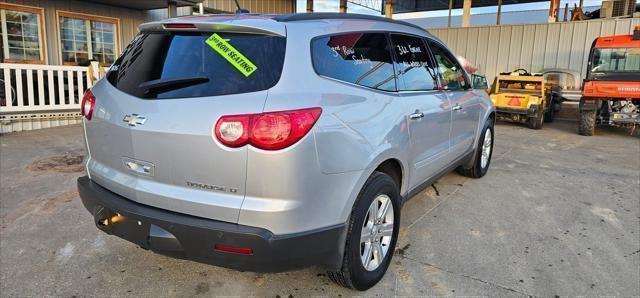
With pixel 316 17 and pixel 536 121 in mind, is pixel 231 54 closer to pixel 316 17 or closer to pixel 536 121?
pixel 316 17

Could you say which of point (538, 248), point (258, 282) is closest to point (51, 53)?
point (258, 282)

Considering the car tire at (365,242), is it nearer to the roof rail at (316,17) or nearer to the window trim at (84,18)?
the roof rail at (316,17)

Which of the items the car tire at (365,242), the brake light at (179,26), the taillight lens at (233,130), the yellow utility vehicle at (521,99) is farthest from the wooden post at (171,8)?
the taillight lens at (233,130)

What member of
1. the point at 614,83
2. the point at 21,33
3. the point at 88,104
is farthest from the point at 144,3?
the point at 614,83

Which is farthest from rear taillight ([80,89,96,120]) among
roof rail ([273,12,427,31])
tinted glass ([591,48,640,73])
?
tinted glass ([591,48,640,73])

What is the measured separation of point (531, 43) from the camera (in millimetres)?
14688

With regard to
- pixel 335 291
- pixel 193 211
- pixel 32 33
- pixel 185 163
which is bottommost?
pixel 335 291

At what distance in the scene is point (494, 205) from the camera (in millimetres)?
4406

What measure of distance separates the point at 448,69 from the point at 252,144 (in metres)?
2.76

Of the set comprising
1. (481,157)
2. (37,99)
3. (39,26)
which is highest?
(39,26)

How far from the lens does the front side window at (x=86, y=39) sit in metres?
10.5

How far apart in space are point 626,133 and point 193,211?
10818mm

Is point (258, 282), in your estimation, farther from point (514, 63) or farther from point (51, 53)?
A: point (514, 63)

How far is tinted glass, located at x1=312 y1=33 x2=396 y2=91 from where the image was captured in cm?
241
